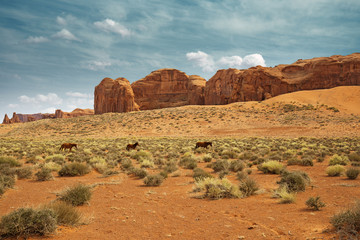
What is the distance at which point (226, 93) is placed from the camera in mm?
92750

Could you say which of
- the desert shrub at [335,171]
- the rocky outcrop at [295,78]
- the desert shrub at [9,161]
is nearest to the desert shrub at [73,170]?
the desert shrub at [9,161]

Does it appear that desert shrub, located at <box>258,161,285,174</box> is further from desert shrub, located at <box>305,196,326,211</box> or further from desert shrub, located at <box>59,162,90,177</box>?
desert shrub, located at <box>59,162,90,177</box>

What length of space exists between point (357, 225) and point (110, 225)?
191 inches

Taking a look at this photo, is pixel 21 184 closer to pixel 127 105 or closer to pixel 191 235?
pixel 191 235

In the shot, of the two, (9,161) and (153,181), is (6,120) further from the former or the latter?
(153,181)

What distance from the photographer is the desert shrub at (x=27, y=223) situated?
4023 millimetres

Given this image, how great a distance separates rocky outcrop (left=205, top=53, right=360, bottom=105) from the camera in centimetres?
7600

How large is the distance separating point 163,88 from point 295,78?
2600 inches

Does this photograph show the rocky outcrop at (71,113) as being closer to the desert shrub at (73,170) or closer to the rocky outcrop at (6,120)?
the rocky outcrop at (6,120)

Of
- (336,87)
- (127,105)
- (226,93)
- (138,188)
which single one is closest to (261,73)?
(226,93)

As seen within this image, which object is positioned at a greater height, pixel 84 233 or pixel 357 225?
pixel 357 225

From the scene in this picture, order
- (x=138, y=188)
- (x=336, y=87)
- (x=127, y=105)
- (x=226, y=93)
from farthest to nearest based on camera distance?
1. (x=127, y=105)
2. (x=226, y=93)
3. (x=336, y=87)
4. (x=138, y=188)

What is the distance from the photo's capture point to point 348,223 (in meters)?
4.07

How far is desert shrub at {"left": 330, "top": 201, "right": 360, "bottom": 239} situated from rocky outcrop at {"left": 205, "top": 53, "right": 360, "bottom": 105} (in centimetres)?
7753
